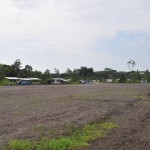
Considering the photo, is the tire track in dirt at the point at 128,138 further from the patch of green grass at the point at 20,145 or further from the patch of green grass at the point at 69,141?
the patch of green grass at the point at 20,145

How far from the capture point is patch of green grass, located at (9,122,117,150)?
924 cm

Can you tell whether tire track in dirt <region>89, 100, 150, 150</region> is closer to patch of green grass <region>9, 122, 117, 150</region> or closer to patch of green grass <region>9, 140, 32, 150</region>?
patch of green grass <region>9, 122, 117, 150</region>

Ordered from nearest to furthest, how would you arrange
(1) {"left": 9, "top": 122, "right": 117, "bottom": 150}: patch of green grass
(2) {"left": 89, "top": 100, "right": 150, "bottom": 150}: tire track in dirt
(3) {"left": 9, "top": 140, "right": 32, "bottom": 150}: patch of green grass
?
(3) {"left": 9, "top": 140, "right": 32, "bottom": 150}: patch of green grass → (1) {"left": 9, "top": 122, "right": 117, "bottom": 150}: patch of green grass → (2) {"left": 89, "top": 100, "right": 150, "bottom": 150}: tire track in dirt

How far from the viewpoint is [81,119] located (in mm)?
15273

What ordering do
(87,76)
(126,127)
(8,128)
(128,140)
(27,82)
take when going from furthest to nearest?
(87,76) → (27,82) → (126,127) → (8,128) → (128,140)

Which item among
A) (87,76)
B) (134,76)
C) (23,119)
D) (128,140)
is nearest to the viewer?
(128,140)

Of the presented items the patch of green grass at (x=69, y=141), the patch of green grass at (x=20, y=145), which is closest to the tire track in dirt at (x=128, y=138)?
the patch of green grass at (x=69, y=141)

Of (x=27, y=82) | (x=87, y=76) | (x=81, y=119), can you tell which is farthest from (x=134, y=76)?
(x=81, y=119)

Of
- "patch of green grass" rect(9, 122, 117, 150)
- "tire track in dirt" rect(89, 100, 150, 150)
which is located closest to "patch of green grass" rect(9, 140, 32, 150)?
"patch of green grass" rect(9, 122, 117, 150)

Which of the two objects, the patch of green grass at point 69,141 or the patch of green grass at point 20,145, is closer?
the patch of green grass at point 20,145

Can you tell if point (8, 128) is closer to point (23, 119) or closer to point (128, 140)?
point (23, 119)

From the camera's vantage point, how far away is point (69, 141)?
10.0m

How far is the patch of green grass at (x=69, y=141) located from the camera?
9.24 m

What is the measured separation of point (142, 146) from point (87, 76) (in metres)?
183
